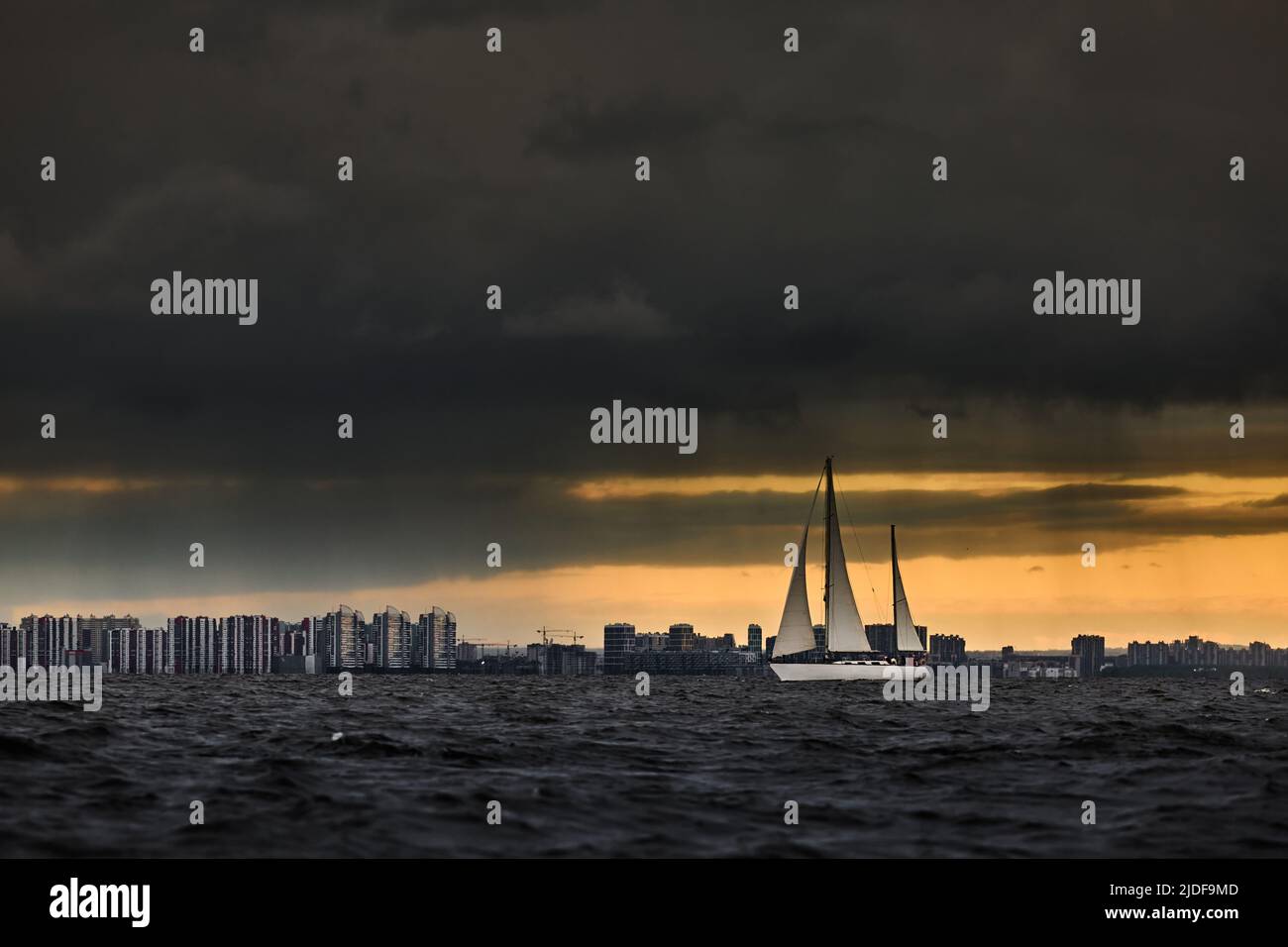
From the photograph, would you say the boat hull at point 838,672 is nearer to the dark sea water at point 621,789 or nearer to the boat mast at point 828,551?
the boat mast at point 828,551

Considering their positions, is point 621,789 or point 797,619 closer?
point 621,789

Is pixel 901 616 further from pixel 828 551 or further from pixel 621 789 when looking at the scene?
pixel 621 789

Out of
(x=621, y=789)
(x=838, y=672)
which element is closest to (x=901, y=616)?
(x=838, y=672)

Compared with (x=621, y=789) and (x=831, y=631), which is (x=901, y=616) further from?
(x=621, y=789)

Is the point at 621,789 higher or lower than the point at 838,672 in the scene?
higher

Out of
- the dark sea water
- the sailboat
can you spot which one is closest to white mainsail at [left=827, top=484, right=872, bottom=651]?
the sailboat

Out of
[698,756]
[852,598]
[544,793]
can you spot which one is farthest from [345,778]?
[852,598]

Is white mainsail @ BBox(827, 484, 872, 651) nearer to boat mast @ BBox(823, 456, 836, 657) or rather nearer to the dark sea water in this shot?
boat mast @ BBox(823, 456, 836, 657)
